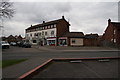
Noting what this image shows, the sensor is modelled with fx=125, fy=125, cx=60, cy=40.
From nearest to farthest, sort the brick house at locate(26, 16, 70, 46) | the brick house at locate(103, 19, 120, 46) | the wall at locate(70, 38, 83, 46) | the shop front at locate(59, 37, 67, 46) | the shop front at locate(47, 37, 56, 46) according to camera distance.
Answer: the wall at locate(70, 38, 83, 46) → the brick house at locate(103, 19, 120, 46) → the shop front at locate(59, 37, 67, 46) → the brick house at locate(26, 16, 70, 46) → the shop front at locate(47, 37, 56, 46)

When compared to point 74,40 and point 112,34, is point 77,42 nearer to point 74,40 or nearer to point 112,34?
point 74,40

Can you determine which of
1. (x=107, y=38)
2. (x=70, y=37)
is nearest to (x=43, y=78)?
(x=70, y=37)

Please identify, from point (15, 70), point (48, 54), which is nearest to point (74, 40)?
point (48, 54)

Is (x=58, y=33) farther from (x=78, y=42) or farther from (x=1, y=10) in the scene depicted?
(x=1, y=10)

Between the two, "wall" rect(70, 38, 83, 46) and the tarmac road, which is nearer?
the tarmac road

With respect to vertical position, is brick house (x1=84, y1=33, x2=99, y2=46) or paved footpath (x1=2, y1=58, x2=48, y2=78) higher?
brick house (x1=84, y1=33, x2=99, y2=46)

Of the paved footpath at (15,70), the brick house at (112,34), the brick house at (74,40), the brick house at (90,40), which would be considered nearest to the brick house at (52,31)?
the brick house at (74,40)

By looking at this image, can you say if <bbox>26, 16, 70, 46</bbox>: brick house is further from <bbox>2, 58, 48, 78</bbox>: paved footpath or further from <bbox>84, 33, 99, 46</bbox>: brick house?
<bbox>2, 58, 48, 78</bbox>: paved footpath

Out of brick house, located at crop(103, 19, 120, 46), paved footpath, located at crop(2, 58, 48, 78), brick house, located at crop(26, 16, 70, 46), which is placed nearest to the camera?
paved footpath, located at crop(2, 58, 48, 78)

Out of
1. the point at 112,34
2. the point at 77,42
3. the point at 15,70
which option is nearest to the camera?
the point at 15,70

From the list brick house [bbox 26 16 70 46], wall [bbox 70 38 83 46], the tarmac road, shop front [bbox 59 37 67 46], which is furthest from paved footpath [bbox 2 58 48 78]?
brick house [bbox 26 16 70 46]

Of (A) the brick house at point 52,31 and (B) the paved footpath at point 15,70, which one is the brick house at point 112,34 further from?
(B) the paved footpath at point 15,70

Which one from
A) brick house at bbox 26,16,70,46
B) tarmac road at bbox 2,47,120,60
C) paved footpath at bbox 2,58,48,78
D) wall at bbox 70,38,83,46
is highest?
brick house at bbox 26,16,70,46

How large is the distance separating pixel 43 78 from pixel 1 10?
341 inches
